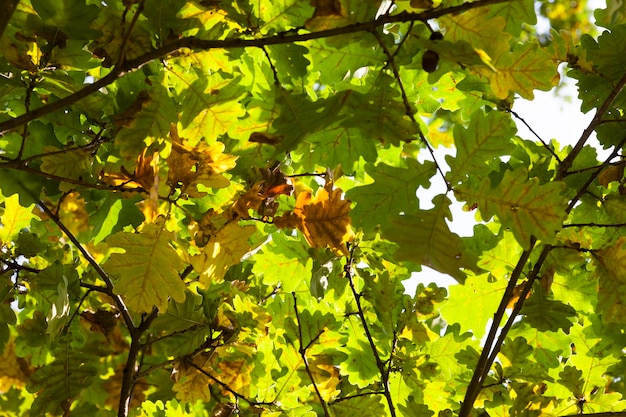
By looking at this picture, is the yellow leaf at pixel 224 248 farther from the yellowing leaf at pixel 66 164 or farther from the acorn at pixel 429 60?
the acorn at pixel 429 60

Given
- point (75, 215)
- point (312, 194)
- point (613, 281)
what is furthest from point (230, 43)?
point (75, 215)

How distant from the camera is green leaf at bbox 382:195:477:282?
101 centimetres

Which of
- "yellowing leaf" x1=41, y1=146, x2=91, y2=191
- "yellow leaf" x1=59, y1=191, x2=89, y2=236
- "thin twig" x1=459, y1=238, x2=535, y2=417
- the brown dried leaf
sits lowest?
"thin twig" x1=459, y1=238, x2=535, y2=417

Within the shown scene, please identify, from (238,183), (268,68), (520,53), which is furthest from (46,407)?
(520,53)

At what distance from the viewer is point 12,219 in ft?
6.10

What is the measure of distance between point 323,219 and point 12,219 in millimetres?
995

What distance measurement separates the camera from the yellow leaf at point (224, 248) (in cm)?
140

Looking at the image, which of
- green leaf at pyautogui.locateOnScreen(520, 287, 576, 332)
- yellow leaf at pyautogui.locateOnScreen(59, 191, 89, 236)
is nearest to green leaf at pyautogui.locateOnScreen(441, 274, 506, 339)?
green leaf at pyautogui.locateOnScreen(520, 287, 576, 332)

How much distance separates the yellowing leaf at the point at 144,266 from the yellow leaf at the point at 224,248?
0.12 metres

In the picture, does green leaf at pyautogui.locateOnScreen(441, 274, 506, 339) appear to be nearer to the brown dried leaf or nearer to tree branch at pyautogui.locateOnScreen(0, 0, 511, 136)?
the brown dried leaf

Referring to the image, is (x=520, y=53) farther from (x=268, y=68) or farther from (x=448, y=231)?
(x=268, y=68)

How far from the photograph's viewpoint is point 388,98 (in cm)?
107

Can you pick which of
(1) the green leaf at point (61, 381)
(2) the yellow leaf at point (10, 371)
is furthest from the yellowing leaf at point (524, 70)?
(2) the yellow leaf at point (10, 371)

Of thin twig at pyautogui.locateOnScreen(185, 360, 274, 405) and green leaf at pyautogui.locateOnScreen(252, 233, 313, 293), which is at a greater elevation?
green leaf at pyautogui.locateOnScreen(252, 233, 313, 293)
